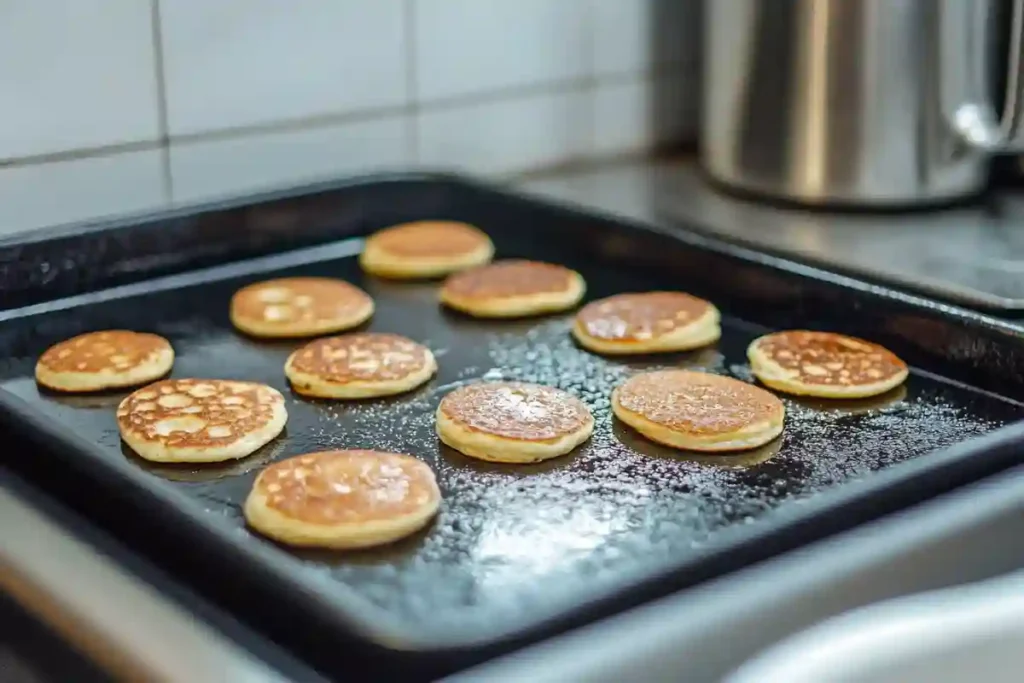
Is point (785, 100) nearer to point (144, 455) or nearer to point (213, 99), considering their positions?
point (213, 99)

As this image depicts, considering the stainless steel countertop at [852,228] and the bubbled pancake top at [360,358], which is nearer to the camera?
the bubbled pancake top at [360,358]

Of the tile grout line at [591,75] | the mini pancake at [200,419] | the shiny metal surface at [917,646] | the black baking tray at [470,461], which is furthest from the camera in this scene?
the tile grout line at [591,75]

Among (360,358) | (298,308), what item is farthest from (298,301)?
(360,358)

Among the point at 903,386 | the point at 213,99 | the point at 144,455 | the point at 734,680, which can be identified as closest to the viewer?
the point at 734,680

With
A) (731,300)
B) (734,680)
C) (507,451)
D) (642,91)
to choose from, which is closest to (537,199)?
(731,300)

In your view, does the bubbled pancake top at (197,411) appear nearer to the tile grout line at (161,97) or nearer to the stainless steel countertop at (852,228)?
the tile grout line at (161,97)

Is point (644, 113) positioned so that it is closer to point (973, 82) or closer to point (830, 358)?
point (973, 82)

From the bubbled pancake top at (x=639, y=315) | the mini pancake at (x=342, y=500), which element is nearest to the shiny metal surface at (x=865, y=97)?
the bubbled pancake top at (x=639, y=315)
